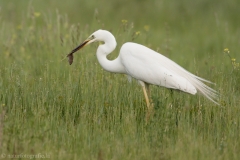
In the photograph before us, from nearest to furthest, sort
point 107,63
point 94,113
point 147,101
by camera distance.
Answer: point 94,113 → point 147,101 → point 107,63

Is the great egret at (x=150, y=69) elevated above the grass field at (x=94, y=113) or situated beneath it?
elevated above

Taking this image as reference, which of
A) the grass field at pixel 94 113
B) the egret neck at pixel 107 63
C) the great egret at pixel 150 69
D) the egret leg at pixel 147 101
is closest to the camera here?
the grass field at pixel 94 113

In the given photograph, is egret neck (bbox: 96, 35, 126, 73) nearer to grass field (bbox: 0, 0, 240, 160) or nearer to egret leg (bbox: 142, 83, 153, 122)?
grass field (bbox: 0, 0, 240, 160)

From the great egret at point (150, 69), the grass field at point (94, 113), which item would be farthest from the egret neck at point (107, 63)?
the grass field at point (94, 113)

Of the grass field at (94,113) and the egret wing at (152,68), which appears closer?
the grass field at (94,113)

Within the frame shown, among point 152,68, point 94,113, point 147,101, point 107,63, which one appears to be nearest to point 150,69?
point 152,68

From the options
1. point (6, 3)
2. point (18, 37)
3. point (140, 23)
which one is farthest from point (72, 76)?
point (6, 3)

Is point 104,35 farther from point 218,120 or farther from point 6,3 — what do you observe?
point 6,3

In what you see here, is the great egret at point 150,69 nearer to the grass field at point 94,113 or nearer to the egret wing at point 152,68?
the egret wing at point 152,68

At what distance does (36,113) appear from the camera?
585cm

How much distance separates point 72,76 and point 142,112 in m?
1.04

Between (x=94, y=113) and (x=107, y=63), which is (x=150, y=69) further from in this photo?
(x=94, y=113)

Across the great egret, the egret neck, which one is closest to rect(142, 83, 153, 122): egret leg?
the great egret

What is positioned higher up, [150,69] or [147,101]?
[150,69]
